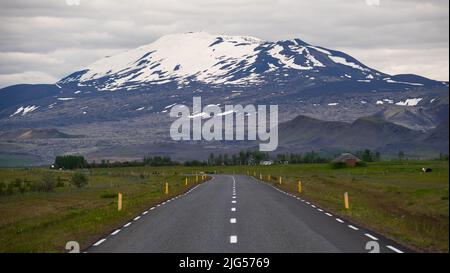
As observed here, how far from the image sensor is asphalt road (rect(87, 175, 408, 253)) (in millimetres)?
19609

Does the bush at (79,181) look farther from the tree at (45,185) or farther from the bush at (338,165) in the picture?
the bush at (338,165)

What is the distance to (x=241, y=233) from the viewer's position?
2323 cm

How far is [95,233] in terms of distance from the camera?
2452cm

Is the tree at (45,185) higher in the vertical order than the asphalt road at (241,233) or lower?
lower

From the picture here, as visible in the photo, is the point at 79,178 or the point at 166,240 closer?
the point at 166,240

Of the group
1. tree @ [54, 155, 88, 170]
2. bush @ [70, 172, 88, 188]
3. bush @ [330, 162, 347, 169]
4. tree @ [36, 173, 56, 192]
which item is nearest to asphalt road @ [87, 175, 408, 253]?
tree @ [36, 173, 56, 192]

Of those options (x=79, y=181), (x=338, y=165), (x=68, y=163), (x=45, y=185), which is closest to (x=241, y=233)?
Result: (x=45, y=185)

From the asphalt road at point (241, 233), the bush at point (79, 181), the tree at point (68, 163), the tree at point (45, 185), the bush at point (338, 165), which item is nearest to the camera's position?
the asphalt road at point (241, 233)

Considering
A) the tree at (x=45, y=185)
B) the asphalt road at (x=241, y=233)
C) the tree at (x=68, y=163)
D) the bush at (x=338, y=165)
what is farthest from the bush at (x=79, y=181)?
the tree at (x=68, y=163)

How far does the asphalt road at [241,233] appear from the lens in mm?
19609
